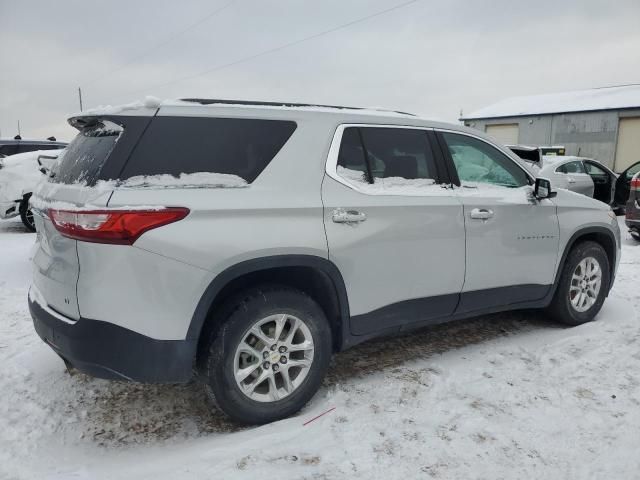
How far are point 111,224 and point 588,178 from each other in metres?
12.0

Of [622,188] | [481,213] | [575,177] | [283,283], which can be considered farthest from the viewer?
[575,177]

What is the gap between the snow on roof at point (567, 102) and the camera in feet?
82.1

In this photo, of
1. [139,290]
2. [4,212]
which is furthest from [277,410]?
[4,212]

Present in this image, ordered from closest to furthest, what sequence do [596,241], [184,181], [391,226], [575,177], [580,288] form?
[184,181]
[391,226]
[580,288]
[596,241]
[575,177]

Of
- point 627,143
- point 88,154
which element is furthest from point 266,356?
point 627,143

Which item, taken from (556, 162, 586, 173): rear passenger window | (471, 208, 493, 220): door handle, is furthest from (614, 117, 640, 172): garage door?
(471, 208, 493, 220): door handle

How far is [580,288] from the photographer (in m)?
4.58

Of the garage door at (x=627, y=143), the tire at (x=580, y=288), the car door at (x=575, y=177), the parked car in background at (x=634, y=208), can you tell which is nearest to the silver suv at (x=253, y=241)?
the tire at (x=580, y=288)

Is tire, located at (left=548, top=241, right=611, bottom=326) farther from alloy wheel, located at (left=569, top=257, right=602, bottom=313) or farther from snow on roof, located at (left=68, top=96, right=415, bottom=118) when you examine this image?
snow on roof, located at (left=68, top=96, right=415, bottom=118)

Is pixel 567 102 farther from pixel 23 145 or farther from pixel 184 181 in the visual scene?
pixel 184 181

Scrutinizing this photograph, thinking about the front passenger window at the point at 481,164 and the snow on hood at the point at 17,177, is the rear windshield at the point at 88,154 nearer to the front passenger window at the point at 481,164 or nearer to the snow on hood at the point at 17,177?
the front passenger window at the point at 481,164

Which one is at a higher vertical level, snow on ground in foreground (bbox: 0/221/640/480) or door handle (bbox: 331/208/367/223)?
door handle (bbox: 331/208/367/223)

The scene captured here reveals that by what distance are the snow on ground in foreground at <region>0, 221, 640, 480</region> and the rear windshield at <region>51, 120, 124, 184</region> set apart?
1.42 metres

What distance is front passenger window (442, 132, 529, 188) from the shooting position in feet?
12.4
